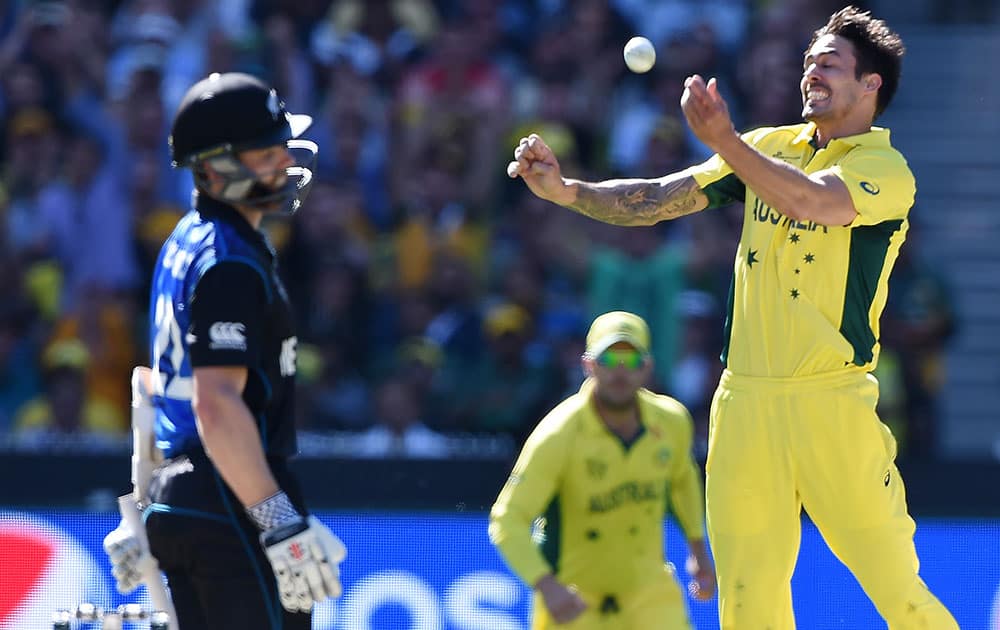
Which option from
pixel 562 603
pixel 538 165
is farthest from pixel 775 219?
pixel 562 603

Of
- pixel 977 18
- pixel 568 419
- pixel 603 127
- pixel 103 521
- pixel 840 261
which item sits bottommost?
pixel 103 521

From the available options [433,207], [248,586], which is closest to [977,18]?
[433,207]

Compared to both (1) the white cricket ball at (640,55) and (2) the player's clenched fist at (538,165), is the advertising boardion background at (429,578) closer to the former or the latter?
(2) the player's clenched fist at (538,165)

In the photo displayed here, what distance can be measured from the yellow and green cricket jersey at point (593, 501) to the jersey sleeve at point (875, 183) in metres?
1.33

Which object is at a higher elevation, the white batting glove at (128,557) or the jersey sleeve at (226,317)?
the jersey sleeve at (226,317)

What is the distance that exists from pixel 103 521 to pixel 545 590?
8.25 feet

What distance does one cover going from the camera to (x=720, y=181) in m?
5.15

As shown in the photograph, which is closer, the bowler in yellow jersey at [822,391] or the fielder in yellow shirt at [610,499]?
the bowler in yellow jersey at [822,391]

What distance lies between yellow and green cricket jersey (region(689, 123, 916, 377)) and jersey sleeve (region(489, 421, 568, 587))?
894 mm

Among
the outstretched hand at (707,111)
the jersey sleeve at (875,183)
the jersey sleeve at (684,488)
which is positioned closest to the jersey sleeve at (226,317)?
the outstretched hand at (707,111)

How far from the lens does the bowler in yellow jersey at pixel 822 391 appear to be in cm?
475

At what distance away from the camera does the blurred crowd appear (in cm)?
938

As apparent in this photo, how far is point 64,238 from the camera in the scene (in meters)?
9.99

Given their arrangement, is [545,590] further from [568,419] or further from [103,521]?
[103,521]
